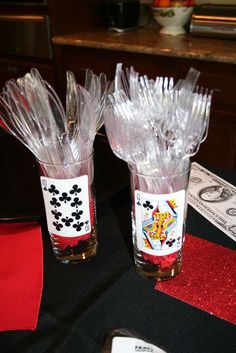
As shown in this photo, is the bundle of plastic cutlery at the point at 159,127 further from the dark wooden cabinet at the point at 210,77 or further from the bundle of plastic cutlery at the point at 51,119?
the dark wooden cabinet at the point at 210,77

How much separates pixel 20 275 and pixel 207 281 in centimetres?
26

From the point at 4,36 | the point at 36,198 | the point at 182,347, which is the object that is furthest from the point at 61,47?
the point at 182,347

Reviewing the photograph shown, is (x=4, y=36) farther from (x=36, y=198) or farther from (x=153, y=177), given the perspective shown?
(x=153, y=177)

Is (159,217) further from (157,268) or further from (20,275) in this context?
(20,275)

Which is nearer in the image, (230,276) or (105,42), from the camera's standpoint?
(230,276)

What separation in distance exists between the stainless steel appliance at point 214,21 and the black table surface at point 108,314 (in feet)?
4.59

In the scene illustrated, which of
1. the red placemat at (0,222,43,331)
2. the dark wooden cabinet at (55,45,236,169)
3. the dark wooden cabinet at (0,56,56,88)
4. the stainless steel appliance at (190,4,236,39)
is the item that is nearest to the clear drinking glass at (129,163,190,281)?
the red placemat at (0,222,43,331)

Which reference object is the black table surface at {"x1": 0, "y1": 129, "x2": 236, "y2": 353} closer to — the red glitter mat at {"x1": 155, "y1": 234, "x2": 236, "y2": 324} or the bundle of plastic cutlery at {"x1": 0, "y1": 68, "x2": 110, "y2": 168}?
the red glitter mat at {"x1": 155, "y1": 234, "x2": 236, "y2": 324}

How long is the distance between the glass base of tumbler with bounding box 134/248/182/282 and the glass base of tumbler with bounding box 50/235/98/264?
8 centimetres

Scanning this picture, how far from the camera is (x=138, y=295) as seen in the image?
1.60 feet

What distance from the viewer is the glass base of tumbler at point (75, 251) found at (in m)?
0.54

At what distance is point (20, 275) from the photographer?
52cm

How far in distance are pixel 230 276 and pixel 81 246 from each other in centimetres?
22

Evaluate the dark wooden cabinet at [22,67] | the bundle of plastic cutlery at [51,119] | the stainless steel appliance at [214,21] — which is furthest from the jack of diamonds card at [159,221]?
the dark wooden cabinet at [22,67]
